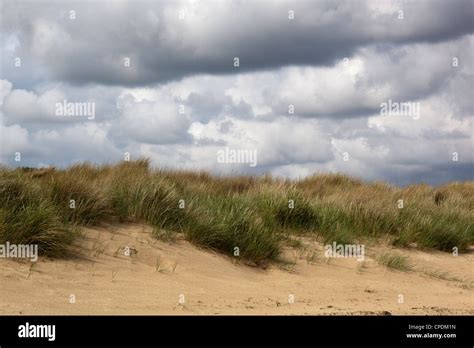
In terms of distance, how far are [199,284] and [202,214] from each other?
7.32ft

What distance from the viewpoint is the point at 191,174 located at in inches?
763

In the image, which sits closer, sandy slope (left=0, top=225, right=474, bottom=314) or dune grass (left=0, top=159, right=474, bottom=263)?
sandy slope (left=0, top=225, right=474, bottom=314)

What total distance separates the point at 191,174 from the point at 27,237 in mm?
10383

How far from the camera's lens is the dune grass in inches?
384

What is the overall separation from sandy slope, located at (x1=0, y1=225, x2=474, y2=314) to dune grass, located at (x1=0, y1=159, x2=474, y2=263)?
33 centimetres

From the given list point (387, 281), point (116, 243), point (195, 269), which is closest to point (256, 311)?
point (195, 269)

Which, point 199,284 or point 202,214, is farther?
point 202,214

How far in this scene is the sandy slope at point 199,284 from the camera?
8234 millimetres

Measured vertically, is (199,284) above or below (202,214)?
below

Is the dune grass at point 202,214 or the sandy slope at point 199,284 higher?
the dune grass at point 202,214

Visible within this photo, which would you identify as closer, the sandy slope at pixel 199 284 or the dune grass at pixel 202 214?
the sandy slope at pixel 199 284

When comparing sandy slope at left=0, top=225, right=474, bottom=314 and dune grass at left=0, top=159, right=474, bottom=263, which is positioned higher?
dune grass at left=0, top=159, right=474, bottom=263

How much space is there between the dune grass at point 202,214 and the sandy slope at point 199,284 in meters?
0.33

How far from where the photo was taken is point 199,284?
9688 millimetres
